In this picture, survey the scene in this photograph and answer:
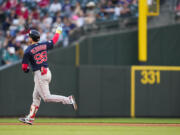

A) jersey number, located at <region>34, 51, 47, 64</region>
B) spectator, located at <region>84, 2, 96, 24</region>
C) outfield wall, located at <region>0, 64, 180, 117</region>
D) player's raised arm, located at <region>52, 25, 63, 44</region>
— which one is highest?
spectator, located at <region>84, 2, 96, 24</region>

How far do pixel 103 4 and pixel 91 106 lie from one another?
17.6 ft

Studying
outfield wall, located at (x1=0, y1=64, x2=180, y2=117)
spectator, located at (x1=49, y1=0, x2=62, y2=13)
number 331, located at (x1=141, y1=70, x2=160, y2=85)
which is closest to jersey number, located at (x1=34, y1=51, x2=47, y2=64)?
outfield wall, located at (x1=0, y1=64, x2=180, y2=117)

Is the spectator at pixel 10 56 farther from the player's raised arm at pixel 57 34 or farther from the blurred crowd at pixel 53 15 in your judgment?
the player's raised arm at pixel 57 34

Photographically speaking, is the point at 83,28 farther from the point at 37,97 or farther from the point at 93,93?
the point at 37,97

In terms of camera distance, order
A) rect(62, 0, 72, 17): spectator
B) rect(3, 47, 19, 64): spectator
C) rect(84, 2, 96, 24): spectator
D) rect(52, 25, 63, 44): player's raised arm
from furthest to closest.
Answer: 1. rect(62, 0, 72, 17): spectator
2. rect(84, 2, 96, 24): spectator
3. rect(3, 47, 19, 64): spectator
4. rect(52, 25, 63, 44): player's raised arm

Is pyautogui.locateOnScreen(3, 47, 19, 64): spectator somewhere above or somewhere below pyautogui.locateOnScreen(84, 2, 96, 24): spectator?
below

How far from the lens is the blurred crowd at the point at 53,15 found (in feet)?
52.3

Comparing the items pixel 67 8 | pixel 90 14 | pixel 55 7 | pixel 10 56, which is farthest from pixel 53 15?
pixel 10 56

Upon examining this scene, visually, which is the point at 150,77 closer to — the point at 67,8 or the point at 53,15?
the point at 67,8

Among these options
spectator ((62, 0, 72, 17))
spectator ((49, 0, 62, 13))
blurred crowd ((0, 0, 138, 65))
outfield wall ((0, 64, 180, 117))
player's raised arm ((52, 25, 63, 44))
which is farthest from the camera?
spectator ((49, 0, 62, 13))

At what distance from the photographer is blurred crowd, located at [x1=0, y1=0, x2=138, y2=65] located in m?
15.9

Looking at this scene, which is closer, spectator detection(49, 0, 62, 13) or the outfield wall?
the outfield wall

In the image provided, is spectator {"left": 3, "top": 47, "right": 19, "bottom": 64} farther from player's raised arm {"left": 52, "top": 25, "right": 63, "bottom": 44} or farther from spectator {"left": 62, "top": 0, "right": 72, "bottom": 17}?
player's raised arm {"left": 52, "top": 25, "right": 63, "bottom": 44}

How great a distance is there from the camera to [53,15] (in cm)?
1725
